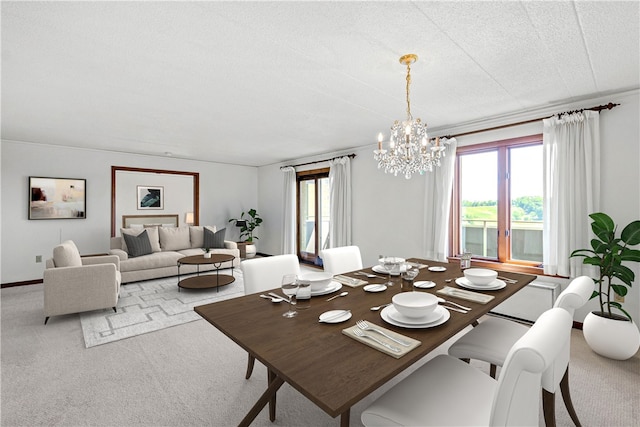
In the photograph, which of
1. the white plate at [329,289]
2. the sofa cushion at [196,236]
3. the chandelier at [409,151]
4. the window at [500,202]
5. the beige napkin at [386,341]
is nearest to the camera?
the beige napkin at [386,341]

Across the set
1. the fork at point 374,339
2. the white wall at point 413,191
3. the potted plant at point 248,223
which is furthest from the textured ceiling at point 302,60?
the potted plant at point 248,223

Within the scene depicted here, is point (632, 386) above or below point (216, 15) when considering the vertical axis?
below

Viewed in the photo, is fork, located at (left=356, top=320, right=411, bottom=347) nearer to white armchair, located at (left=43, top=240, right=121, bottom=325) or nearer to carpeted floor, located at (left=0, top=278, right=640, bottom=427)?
carpeted floor, located at (left=0, top=278, right=640, bottom=427)

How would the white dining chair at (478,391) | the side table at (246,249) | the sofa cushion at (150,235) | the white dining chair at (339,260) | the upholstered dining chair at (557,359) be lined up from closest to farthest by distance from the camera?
the white dining chair at (478,391)
the upholstered dining chair at (557,359)
the white dining chair at (339,260)
the sofa cushion at (150,235)
the side table at (246,249)

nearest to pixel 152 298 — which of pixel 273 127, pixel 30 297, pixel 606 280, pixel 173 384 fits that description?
pixel 30 297

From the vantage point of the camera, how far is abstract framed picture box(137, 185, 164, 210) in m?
6.05

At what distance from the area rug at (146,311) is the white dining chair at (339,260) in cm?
187

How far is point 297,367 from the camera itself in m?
1.00

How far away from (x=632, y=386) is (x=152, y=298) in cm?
506

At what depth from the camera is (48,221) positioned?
→ 5113 millimetres

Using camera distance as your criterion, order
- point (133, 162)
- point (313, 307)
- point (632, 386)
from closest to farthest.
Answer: point (313, 307) → point (632, 386) → point (133, 162)

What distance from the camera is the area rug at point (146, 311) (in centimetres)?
304

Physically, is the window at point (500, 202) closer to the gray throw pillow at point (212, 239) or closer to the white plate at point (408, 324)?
the white plate at point (408, 324)

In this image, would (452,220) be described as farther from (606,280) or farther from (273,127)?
(273,127)
